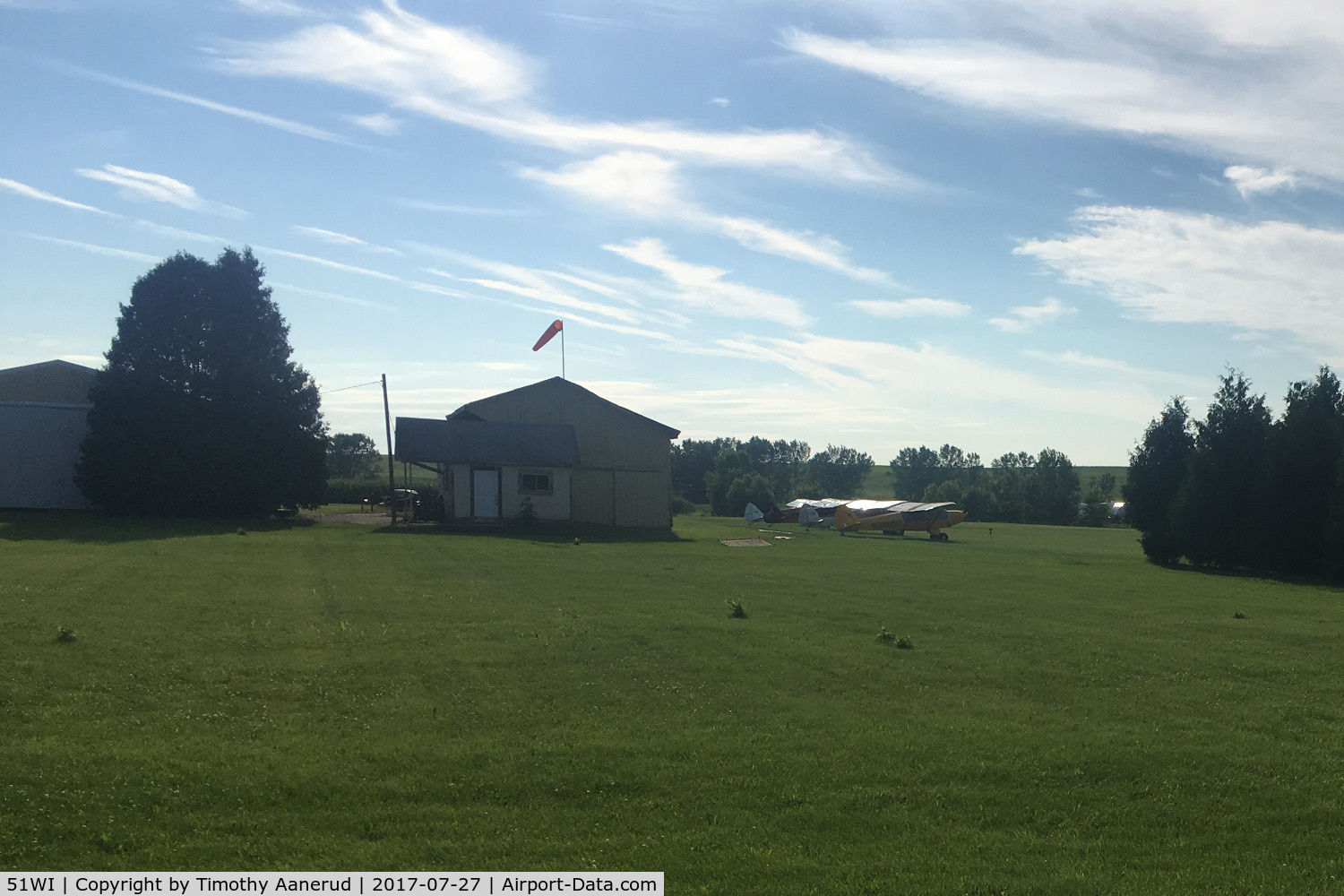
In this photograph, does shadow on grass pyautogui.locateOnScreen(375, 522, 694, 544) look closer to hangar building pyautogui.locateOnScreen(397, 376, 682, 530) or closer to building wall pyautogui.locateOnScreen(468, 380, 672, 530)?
hangar building pyautogui.locateOnScreen(397, 376, 682, 530)

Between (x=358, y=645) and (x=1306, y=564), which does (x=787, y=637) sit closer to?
(x=358, y=645)

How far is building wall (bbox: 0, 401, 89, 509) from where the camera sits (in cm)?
3669

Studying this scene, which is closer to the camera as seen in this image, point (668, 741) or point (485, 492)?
point (668, 741)

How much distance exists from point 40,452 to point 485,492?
58.1ft

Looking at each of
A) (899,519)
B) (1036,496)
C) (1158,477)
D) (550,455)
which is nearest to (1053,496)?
(1036,496)

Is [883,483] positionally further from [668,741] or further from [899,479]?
[668,741]

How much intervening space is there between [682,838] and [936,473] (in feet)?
530

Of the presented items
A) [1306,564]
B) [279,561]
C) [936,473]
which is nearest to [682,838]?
[279,561]

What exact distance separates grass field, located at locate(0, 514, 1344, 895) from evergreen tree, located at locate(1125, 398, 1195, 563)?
20667 millimetres

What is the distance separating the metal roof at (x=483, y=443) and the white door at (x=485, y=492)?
68 cm

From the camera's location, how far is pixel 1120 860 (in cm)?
675

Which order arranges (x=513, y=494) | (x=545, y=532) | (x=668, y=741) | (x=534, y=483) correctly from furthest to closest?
(x=534, y=483)
(x=513, y=494)
(x=545, y=532)
(x=668, y=741)

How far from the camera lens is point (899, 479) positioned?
15838cm

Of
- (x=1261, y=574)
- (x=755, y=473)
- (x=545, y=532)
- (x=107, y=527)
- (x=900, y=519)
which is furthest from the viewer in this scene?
(x=755, y=473)
